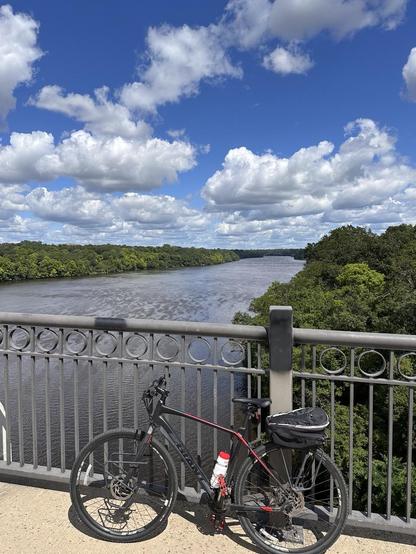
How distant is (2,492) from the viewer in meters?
3.49

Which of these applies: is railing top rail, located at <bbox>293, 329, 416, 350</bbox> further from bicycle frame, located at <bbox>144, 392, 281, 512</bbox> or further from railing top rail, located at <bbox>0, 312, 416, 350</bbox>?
bicycle frame, located at <bbox>144, 392, 281, 512</bbox>

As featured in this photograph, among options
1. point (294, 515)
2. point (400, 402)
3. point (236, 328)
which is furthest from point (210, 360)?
point (400, 402)

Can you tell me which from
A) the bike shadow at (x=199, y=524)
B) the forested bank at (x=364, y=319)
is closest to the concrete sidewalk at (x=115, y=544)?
the bike shadow at (x=199, y=524)

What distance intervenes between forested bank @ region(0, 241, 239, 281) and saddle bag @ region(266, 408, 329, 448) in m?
90.0

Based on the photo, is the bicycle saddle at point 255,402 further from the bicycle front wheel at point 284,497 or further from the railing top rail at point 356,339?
the railing top rail at point 356,339

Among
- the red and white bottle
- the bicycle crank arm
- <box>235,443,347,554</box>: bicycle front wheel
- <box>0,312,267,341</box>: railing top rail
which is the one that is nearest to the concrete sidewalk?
<box>235,443,347,554</box>: bicycle front wheel

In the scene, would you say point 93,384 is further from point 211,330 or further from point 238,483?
point 238,483

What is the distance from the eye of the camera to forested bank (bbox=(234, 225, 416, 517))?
49.1 ft

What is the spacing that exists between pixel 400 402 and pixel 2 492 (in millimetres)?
15381

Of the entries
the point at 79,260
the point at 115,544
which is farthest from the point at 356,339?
the point at 79,260

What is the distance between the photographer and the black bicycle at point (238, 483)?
8.83ft

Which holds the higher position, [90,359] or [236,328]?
[236,328]

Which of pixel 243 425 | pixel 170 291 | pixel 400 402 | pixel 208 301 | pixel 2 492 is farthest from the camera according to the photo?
pixel 170 291

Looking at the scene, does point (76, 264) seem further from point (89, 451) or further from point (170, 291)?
point (89, 451)
